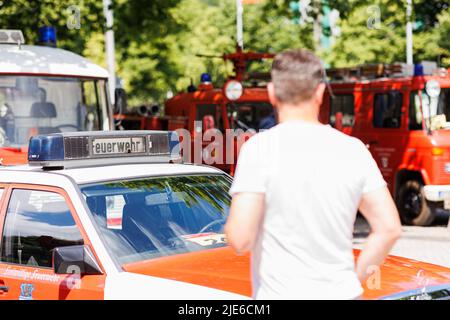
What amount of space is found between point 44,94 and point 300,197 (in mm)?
9699

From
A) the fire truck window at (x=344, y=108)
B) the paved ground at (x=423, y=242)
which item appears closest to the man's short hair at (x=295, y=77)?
the paved ground at (x=423, y=242)

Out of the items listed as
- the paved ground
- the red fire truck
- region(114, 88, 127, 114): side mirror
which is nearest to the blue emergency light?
the paved ground

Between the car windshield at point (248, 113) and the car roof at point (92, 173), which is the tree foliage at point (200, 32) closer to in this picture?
the car windshield at point (248, 113)

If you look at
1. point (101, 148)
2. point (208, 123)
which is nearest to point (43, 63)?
point (208, 123)

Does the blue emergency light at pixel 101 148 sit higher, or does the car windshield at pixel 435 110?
the blue emergency light at pixel 101 148

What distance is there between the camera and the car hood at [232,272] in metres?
4.27

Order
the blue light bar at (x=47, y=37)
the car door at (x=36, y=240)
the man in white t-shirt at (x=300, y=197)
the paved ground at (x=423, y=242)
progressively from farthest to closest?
the blue light bar at (x=47, y=37)
the paved ground at (x=423, y=242)
the car door at (x=36, y=240)
the man in white t-shirt at (x=300, y=197)

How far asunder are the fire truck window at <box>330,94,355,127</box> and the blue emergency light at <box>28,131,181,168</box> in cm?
1116

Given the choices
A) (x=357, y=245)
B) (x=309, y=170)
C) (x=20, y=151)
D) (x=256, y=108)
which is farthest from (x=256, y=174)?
(x=256, y=108)

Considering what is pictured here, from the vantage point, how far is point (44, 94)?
12.5 m

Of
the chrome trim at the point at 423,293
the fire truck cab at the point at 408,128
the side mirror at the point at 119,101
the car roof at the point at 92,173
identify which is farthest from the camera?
the fire truck cab at the point at 408,128

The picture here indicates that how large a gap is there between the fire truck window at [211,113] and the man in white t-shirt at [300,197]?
1270 cm

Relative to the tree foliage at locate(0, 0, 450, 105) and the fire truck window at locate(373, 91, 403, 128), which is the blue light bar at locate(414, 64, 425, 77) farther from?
the tree foliage at locate(0, 0, 450, 105)

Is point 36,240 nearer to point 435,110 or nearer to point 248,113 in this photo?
point 248,113
